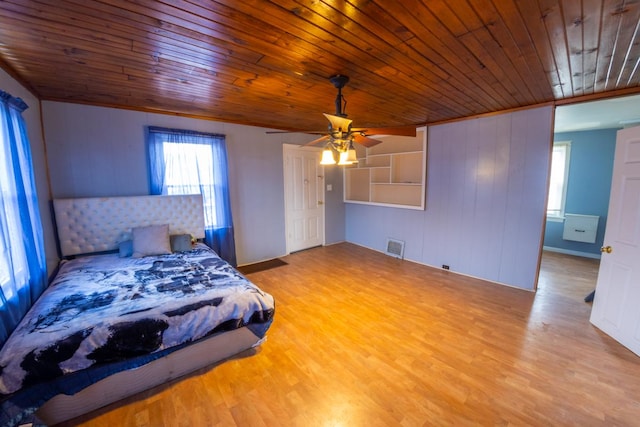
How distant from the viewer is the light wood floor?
68.6 inches

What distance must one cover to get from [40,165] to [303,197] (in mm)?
3768

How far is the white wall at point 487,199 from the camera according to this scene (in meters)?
3.40

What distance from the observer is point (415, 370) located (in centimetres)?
214

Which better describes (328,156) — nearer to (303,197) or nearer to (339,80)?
(339,80)

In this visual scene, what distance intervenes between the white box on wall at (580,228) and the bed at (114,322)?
19.7 ft

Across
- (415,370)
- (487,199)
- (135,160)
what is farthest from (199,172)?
(487,199)

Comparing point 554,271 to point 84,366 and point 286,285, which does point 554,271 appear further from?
point 84,366

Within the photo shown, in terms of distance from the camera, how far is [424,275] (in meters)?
4.16

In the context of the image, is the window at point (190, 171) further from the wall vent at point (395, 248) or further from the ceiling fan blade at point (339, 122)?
the wall vent at point (395, 248)

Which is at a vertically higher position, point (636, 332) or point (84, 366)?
point (84, 366)

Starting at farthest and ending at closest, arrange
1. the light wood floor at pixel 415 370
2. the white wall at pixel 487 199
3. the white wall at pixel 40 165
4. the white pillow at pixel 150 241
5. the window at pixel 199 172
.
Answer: the window at pixel 199 172 → the white wall at pixel 487 199 → the white pillow at pixel 150 241 → the white wall at pixel 40 165 → the light wood floor at pixel 415 370

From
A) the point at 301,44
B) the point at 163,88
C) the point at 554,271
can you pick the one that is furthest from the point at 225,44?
the point at 554,271

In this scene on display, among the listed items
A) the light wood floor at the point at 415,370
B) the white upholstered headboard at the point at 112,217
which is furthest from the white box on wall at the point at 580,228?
the white upholstered headboard at the point at 112,217

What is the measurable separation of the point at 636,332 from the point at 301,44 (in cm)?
375
